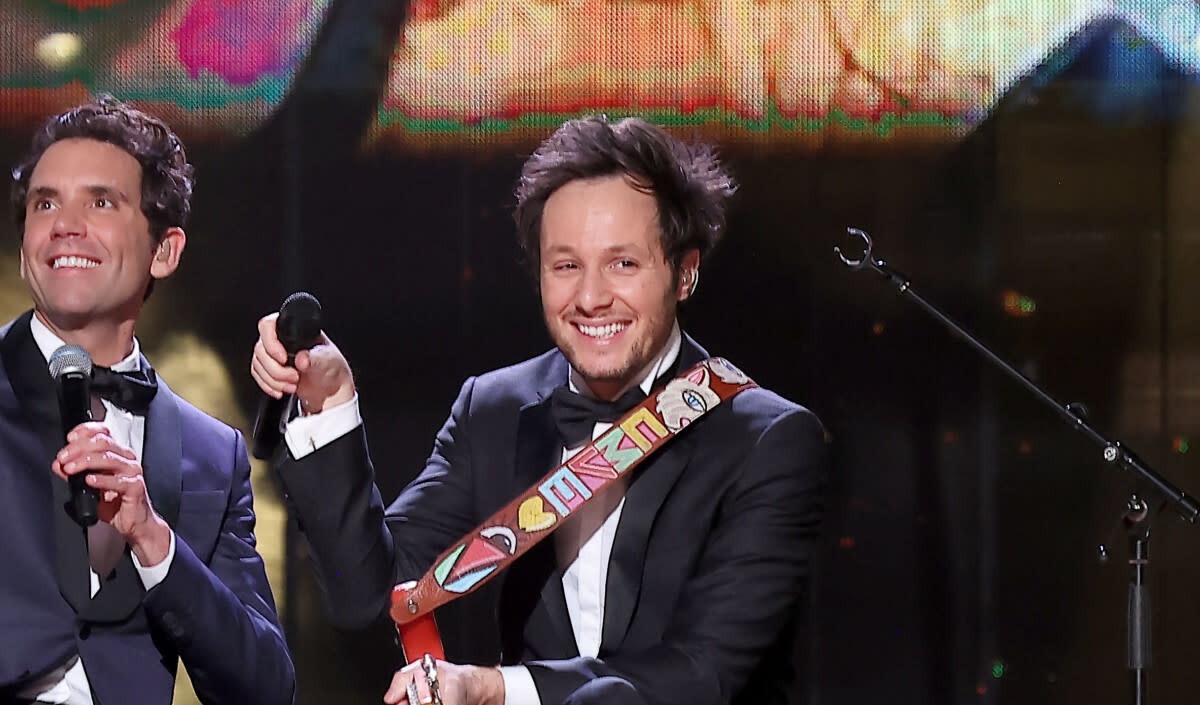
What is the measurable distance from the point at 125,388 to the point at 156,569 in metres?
0.36

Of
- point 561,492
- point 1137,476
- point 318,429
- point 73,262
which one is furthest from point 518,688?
point 1137,476

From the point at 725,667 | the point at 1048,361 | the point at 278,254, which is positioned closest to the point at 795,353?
the point at 1048,361

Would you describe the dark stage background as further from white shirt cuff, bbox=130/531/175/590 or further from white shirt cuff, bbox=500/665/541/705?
white shirt cuff, bbox=500/665/541/705


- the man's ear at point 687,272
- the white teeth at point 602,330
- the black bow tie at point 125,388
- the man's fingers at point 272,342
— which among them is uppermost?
the man's ear at point 687,272

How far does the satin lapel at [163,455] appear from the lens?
2791 millimetres

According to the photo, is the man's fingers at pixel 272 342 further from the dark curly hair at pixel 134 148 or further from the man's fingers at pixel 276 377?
the dark curly hair at pixel 134 148

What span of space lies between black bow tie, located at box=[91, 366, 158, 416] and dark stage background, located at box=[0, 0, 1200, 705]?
4.69 feet

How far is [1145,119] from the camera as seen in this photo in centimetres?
428

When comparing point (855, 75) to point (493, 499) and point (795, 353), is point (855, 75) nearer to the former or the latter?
point (795, 353)

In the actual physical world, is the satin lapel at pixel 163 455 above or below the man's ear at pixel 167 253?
below

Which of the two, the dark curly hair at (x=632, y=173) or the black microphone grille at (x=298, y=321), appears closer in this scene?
the black microphone grille at (x=298, y=321)

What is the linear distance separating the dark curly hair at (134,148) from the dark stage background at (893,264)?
125 cm

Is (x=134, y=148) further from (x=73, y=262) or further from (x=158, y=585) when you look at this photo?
(x=158, y=585)

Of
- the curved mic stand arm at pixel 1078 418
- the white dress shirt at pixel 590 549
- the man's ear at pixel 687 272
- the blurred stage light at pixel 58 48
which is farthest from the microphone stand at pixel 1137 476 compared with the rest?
the blurred stage light at pixel 58 48
